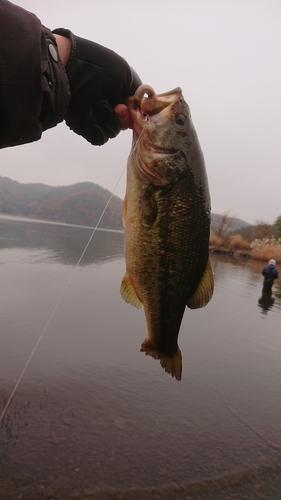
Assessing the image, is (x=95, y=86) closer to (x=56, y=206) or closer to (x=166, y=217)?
(x=166, y=217)

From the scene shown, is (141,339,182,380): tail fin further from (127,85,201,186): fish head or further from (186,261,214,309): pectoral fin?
(127,85,201,186): fish head

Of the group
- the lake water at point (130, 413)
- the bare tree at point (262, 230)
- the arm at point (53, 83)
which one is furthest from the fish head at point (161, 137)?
the bare tree at point (262, 230)

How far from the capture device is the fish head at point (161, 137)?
2355 mm

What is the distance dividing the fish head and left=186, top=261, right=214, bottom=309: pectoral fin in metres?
0.75

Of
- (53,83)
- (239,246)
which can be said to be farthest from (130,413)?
(239,246)

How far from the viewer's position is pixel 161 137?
2.44 m

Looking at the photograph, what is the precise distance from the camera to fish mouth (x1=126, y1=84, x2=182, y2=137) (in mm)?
2279

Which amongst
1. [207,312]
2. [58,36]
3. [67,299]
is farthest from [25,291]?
[58,36]

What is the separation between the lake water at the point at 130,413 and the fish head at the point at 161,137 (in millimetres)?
2983

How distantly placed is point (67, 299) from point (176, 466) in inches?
293

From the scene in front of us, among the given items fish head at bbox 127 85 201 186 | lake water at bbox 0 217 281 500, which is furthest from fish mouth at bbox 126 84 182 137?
lake water at bbox 0 217 281 500

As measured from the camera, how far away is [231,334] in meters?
8.75

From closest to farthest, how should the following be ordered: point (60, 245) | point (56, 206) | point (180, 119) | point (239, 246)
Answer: point (180, 119), point (60, 245), point (239, 246), point (56, 206)

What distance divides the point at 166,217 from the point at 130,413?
10.8 feet
